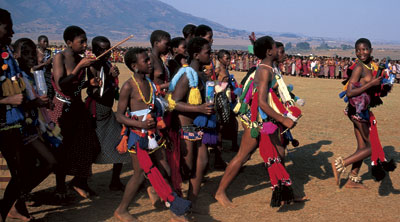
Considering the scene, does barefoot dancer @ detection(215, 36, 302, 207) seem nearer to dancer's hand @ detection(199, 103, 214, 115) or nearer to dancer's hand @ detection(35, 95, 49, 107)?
dancer's hand @ detection(199, 103, 214, 115)

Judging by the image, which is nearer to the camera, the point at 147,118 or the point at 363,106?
the point at 147,118

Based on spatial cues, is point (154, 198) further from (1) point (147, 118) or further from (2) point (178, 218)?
(1) point (147, 118)

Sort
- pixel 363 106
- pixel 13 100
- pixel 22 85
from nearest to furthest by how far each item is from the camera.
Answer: pixel 13 100 < pixel 22 85 < pixel 363 106

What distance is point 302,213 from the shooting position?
17.9ft

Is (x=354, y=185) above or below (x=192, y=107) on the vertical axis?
below

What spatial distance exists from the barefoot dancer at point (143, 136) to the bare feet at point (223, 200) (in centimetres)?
A: 92

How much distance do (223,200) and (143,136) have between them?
156 cm

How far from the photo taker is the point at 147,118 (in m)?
4.76

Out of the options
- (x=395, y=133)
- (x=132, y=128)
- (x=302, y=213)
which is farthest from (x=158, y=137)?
(x=395, y=133)

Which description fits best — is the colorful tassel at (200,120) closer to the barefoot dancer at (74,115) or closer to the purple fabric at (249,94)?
the purple fabric at (249,94)

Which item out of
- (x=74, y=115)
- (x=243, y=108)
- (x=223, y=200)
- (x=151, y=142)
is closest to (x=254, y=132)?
(x=243, y=108)

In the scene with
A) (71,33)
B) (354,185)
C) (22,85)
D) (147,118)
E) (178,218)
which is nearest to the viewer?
(22,85)

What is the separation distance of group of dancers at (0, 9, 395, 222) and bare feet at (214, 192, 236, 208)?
0.01m

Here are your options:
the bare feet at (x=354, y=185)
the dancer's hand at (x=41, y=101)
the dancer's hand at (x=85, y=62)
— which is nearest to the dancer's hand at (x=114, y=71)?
the dancer's hand at (x=85, y=62)
